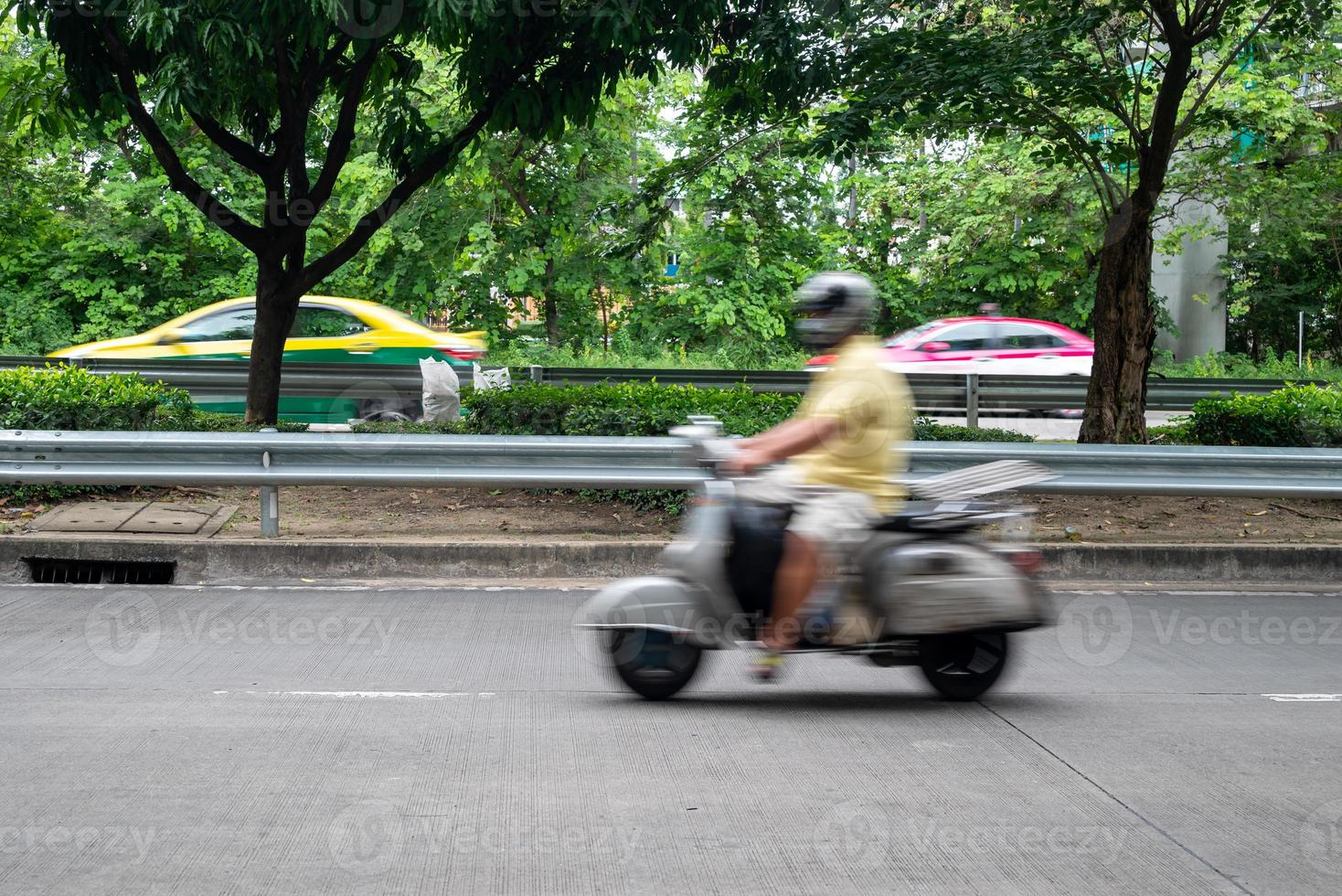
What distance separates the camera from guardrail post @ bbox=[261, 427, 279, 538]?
29.4 feet

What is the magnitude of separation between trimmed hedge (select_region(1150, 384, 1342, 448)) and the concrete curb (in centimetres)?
222

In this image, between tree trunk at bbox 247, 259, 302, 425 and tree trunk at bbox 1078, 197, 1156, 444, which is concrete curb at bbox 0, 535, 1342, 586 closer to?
tree trunk at bbox 1078, 197, 1156, 444

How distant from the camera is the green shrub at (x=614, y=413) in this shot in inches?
411

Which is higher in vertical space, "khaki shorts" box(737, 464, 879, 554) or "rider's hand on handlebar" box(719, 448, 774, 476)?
"rider's hand on handlebar" box(719, 448, 774, 476)

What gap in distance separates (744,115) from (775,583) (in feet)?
27.0

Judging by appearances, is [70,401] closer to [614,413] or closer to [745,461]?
[614,413]

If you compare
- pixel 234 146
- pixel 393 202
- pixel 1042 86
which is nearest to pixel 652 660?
pixel 1042 86

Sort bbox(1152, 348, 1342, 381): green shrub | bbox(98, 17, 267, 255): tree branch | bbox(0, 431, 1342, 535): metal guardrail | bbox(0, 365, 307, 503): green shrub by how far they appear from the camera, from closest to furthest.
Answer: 1. bbox(0, 431, 1342, 535): metal guardrail
2. bbox(0, 365, 307, 503): green shrub
3. bbox(98, 17, 267, 255): tree branch
4. bbox(1152, 348, 1342, 381): green shrub

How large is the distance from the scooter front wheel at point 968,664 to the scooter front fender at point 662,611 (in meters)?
1.04

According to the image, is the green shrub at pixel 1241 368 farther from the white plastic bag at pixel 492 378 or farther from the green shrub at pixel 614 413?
the green shrub at pixel 614 413

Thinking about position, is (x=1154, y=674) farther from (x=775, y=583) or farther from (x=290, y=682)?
(x=290, y=682)

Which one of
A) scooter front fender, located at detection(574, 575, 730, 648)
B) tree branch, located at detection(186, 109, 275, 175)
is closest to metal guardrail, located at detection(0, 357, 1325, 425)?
tree branch, located at detection(186, 109, 275, 175)

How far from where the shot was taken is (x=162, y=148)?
11.7 metres

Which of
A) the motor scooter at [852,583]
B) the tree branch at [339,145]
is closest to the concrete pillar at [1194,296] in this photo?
the tree branch at [339,145]
